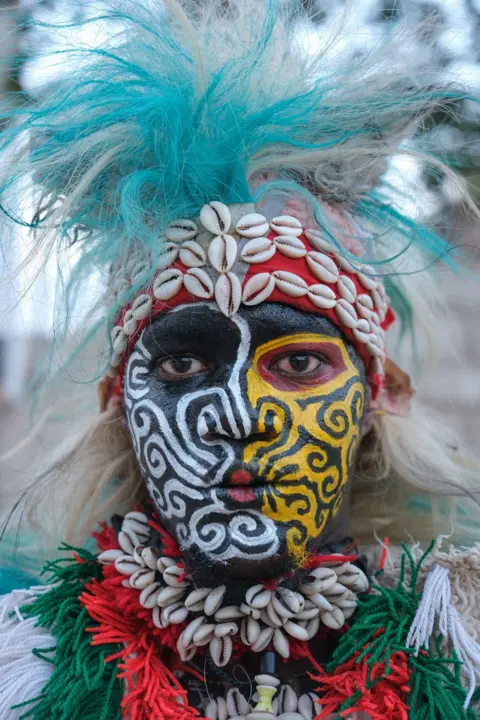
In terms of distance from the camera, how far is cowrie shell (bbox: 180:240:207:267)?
158 centimetres

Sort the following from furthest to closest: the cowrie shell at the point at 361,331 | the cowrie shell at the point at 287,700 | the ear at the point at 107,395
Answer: the ear at the point at 107,395 → the cowrie shell at the point at 361,331 → the cowrie shell at the point at 287,700

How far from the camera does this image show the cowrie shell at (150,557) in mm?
1593

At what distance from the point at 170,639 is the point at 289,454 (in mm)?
415

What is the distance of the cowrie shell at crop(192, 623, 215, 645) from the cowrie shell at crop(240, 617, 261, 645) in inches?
2.1

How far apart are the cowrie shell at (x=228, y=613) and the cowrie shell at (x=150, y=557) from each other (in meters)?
0.16

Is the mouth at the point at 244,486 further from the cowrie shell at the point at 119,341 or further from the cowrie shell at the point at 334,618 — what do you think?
the cowrie shell at the point at 119,341

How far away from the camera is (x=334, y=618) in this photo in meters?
1.56

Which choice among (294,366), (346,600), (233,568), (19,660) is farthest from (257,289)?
(19,660)

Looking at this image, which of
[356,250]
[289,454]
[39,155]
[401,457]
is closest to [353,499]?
[401,457]

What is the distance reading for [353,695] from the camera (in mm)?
1477

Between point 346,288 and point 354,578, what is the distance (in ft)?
1.78

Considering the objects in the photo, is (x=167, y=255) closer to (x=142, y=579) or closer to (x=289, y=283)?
(x=289, y=283)

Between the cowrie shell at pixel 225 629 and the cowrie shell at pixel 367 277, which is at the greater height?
the cowrie shell at pixel 367 277

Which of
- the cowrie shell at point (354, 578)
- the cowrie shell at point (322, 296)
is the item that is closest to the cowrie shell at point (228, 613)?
the cowrie shell at point (354, 578)
